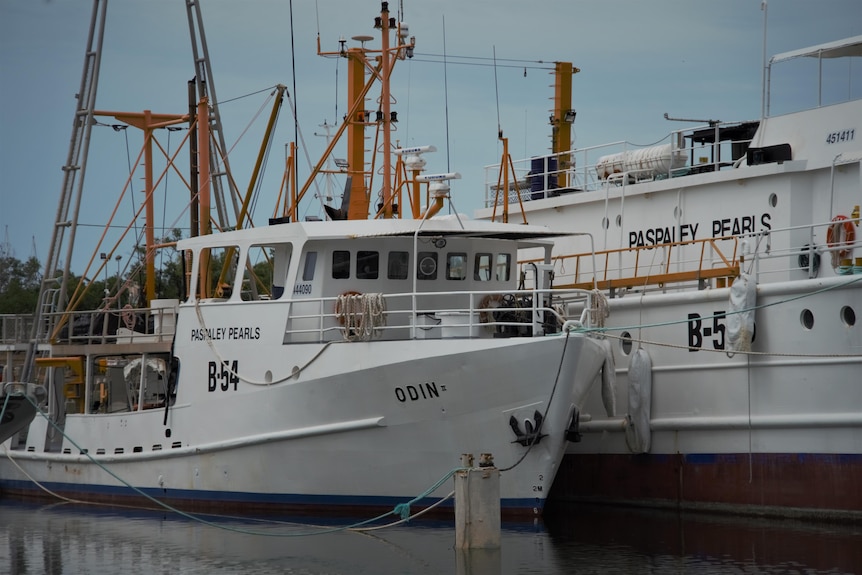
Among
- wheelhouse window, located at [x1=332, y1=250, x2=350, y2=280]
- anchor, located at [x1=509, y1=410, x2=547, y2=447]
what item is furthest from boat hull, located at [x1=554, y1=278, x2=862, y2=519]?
wheelhouse window, located at [x1=332, y1=250, x2=350, y2=280]

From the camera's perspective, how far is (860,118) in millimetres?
20406

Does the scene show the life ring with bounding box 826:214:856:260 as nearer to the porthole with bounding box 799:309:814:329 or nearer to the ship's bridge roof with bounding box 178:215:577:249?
the porthole with bounding box 799:309:814:329

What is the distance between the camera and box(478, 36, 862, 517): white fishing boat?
18188 millimetres

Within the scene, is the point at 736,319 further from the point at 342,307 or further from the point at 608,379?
the point at 342,307

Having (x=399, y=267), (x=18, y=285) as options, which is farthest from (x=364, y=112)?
(x=18, y=285)

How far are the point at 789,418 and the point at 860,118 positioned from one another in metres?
5.12

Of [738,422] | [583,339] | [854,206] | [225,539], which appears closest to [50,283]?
[225,539]

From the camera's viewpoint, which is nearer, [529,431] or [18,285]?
[529,431]

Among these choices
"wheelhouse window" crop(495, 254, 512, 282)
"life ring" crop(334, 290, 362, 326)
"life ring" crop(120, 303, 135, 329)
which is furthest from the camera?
"life ring" crop(120, 303, 135, 329)

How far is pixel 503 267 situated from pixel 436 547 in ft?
18.0

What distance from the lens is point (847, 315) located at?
18.0 meters

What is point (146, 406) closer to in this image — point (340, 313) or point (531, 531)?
point (340, 313)

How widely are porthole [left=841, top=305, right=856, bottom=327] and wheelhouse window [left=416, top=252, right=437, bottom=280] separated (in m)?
5.82

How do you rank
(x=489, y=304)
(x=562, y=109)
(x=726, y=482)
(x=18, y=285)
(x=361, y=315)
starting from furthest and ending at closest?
(x=18, y=285) → (x=562, y=109) → (x=726, y=482) → (x=489, y=304) → (x=361, y=315)
